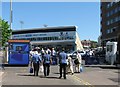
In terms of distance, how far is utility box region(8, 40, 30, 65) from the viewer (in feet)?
108

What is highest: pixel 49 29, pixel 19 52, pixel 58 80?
pixel 49 29

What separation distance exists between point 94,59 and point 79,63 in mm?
16085

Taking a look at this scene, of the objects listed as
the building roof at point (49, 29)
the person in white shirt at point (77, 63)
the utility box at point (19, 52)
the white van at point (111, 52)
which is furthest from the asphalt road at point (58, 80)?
the building roof at point (49, 29)

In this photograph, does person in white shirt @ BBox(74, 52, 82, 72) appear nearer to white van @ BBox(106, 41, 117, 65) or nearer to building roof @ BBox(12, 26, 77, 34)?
white van @ BBox(106, 41, 117, 65)

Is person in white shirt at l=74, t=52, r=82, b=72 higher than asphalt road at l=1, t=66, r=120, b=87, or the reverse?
person in white shirt at l=74, t=52, r=82, b=72

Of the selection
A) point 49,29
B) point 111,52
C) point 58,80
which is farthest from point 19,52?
point 49,29

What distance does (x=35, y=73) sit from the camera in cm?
2256

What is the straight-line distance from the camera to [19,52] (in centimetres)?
3284

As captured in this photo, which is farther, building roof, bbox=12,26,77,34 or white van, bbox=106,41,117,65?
building roof, bbox=12,26,77,34

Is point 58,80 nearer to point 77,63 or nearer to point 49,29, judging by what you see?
point 77,63

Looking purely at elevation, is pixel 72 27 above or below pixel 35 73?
above

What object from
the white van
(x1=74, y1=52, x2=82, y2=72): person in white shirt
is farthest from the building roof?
(x1=74, y1=52, x2=82, y2=72): person in white shirt

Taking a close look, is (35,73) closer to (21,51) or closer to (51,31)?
(21,51)

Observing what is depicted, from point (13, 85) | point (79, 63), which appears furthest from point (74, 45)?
point (13, 85)
